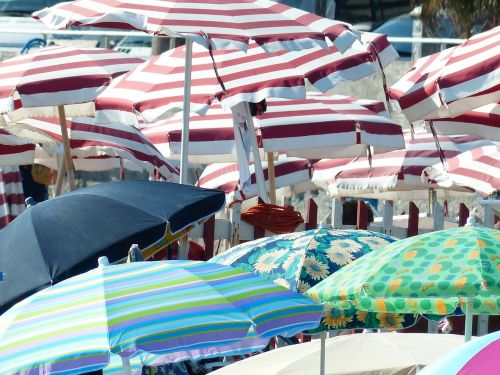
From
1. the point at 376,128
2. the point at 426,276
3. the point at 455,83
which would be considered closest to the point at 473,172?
the point at 376,128

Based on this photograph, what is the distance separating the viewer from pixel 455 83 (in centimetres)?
783

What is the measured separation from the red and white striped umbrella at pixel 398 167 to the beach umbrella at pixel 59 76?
2.26 metres

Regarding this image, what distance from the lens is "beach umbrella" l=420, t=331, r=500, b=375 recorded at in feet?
11.9

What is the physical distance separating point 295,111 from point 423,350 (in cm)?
454

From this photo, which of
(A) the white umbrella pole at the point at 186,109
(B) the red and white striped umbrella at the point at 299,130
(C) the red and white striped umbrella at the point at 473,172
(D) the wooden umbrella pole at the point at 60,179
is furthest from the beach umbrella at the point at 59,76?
(C) the red and white striped umbrella at the point at 473,172

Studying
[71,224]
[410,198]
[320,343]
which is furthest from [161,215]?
[410,198]

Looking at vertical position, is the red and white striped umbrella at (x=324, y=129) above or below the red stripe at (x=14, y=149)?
above

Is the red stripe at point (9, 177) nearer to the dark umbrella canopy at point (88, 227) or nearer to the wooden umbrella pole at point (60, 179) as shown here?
the wooden umbrella pole at point (60, 179)

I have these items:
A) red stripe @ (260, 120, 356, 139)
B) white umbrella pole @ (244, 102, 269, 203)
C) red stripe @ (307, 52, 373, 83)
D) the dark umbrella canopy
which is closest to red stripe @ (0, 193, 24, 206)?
red stripe @ (260, 120, 356, 139)

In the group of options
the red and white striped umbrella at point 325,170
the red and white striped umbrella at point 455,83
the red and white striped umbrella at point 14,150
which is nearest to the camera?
the red and white striped umbrella at point 455,83

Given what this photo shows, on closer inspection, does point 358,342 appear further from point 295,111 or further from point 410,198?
point 410,198

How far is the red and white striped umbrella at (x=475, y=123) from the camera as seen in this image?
9039 millimetres

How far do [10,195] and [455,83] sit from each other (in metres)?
5.56

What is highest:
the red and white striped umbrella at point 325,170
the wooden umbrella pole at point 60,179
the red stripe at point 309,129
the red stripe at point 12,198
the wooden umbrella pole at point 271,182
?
the red stripe at point 309,129
